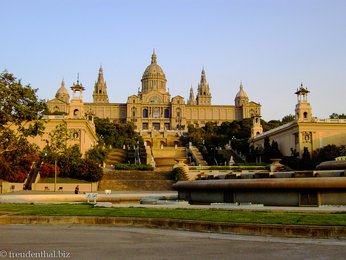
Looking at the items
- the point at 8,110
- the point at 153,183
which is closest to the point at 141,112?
the point at 153,183

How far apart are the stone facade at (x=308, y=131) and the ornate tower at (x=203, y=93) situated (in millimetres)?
118957

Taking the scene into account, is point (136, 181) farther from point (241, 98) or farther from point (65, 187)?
point (241, 98)

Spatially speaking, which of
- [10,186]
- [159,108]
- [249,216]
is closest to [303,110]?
[10,186]

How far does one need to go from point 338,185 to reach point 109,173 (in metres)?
37.9

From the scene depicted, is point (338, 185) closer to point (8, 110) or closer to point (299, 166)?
point (8, 110)

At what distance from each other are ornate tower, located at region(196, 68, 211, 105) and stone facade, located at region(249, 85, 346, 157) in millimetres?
118957

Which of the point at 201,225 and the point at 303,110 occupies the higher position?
the point at 303,110

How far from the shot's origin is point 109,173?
4938 cm

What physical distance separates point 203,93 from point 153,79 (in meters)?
28.8

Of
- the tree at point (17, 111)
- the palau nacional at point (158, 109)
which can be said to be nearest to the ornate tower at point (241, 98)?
the palau nacional at point (158, 109)

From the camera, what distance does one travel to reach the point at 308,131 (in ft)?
214

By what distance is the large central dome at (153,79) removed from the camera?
171125 mm

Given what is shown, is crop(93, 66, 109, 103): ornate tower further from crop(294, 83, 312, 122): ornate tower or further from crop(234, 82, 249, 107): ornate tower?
crop(294, 83, 312, 122): ornate tower

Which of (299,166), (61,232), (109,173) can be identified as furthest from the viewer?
(299,166)
